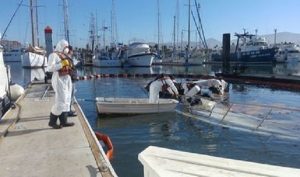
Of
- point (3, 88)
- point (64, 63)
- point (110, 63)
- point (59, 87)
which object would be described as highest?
point (64, 63)

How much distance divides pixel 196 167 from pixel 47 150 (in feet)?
12.6

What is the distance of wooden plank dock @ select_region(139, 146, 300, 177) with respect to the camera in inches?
155

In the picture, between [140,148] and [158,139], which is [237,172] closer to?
[140,148]

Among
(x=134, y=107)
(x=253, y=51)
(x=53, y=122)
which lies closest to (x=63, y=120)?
(x=53, y=122)

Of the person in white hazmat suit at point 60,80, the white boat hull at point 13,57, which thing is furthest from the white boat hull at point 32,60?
the person in white hazmat suit at point 60,80

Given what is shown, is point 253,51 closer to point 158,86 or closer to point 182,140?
point 158,86

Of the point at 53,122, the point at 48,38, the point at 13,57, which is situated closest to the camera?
the point at 53,122

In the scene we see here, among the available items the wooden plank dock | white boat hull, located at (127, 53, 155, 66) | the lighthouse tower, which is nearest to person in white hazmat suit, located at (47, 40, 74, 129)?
the wooden plank dock

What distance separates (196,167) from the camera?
13.5 feet

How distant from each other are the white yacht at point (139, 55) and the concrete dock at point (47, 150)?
63611 millimetres

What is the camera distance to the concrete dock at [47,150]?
19.2 ft

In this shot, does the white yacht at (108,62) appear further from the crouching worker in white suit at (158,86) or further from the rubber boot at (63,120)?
the rubber boot at (63,120)

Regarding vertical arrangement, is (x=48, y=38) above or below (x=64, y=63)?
above

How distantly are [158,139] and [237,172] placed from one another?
927 centimetres
